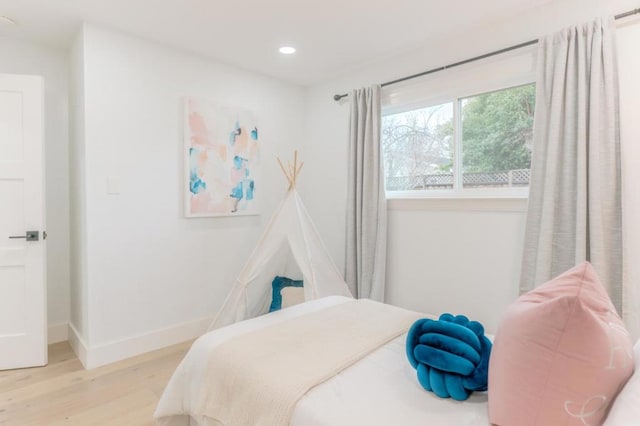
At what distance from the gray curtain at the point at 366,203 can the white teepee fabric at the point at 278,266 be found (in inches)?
19.9

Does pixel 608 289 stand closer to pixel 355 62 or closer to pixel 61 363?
pixel 355 62

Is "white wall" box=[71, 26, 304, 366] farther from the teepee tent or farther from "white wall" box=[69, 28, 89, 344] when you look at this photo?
the teepee tent

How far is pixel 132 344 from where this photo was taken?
2.75 m

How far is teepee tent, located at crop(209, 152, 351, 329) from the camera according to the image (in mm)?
2480

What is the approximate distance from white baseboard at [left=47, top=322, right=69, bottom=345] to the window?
10.1 feet

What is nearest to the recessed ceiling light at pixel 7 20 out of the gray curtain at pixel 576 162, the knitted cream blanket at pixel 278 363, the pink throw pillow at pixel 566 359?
the knitted cream blanket at pixel 278 363

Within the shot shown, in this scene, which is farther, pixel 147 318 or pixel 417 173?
pixel 417 173

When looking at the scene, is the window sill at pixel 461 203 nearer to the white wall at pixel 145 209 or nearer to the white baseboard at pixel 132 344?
the white wall at pixel 145 209

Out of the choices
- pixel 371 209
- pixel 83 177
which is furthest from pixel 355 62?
pixel 83 177

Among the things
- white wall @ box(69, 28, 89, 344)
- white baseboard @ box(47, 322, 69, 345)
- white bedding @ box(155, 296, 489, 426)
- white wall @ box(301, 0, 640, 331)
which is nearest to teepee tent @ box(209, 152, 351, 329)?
white wall @ box(301, 0, 640, 331)

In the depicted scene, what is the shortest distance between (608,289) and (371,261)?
164cm

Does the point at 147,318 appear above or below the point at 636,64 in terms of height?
below

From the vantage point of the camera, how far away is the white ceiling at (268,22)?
2.29m

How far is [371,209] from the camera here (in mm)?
3168
